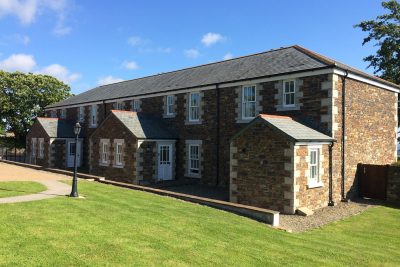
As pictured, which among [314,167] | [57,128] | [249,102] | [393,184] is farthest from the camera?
[57,128]

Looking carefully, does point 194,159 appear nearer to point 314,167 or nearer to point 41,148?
point 314,167

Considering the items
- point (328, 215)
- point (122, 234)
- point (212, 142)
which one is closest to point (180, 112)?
point (212, 142)

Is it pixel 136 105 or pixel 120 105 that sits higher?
pixel 120 105

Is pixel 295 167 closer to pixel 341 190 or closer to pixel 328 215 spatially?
pixel 328 215

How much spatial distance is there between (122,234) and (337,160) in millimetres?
11310

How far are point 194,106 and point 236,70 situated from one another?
11.6ft

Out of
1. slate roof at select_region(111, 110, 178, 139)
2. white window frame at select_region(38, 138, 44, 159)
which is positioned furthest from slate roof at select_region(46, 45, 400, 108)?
white window frame at select_region(38, 138, 44, 159)

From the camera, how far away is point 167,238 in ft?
29.9

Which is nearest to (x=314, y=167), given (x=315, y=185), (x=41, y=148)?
(x=315, y=185)

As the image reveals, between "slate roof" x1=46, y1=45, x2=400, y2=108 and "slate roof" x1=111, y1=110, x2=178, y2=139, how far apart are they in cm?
246

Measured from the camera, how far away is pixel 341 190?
1684 cm

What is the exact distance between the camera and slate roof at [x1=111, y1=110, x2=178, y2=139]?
21703 mm

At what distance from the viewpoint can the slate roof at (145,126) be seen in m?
21.7

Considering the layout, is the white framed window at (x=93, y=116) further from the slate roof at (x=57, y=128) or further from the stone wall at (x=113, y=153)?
the stone wall at (x=113, y=153)
